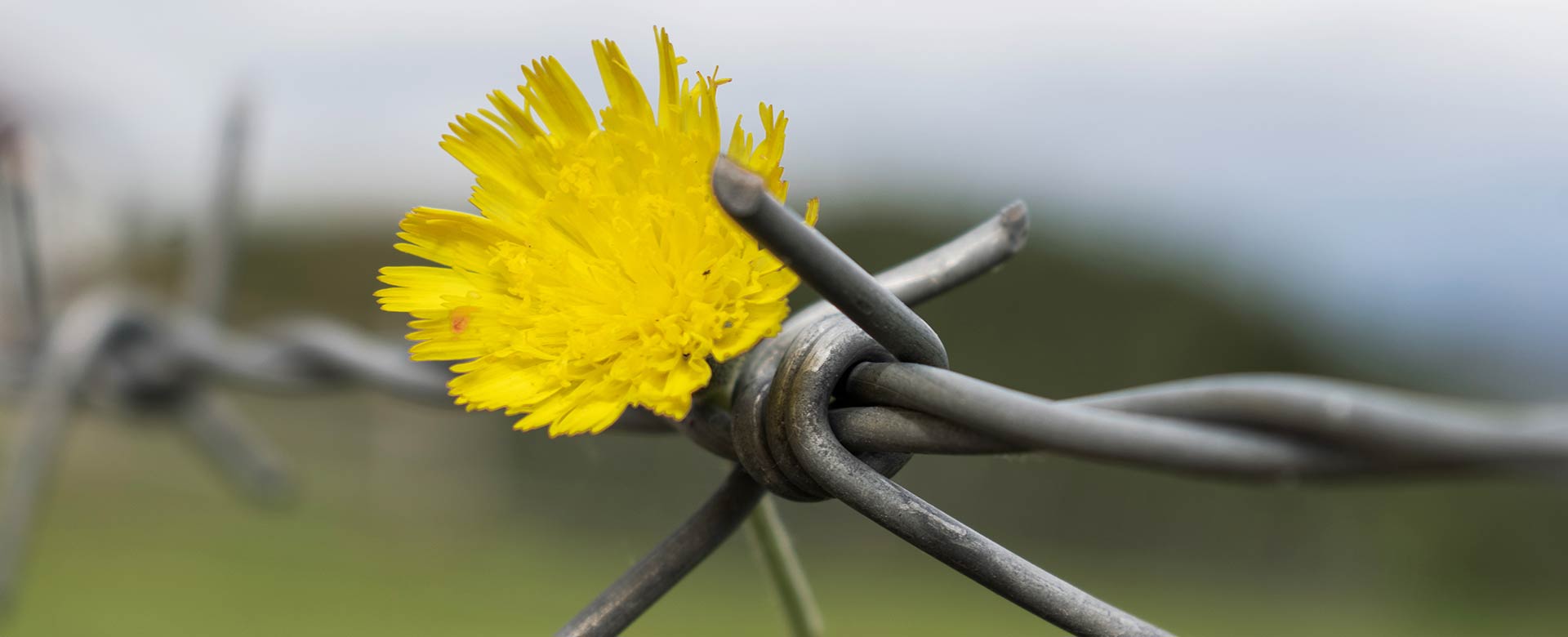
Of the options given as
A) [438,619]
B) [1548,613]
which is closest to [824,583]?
[438,619]

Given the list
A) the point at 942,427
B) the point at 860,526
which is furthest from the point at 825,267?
the point at 860,526

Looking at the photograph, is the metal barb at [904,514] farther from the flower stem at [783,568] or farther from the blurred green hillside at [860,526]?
the blurred green hillside at [860,526]

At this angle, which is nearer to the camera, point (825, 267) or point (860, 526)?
point (825, 267)

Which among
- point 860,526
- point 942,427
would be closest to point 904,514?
point 942,427

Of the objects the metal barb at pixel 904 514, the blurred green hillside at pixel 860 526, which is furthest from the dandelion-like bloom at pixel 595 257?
the blurred green hillside at pixel 860 526

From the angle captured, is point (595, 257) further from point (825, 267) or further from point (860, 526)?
point (860, 526)

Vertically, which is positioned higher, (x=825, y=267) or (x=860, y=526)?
(x=825, y=267)

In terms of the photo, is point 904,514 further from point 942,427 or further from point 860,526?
point 860,526
